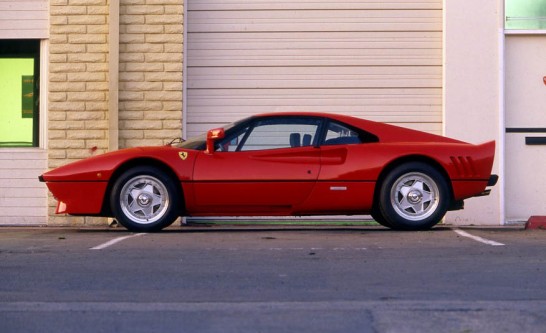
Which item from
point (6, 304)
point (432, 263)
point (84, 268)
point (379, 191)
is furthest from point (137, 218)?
point (6, 304)

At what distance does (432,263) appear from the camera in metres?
7.84

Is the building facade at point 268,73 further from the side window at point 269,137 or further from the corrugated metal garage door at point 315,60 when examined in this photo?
the side window at point 269,137

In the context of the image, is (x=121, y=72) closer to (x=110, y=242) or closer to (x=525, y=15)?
(x=110, y=242)

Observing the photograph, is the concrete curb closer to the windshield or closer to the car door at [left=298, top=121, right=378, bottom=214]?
the car door at [left=298, top=121, right=378, bottom=214]

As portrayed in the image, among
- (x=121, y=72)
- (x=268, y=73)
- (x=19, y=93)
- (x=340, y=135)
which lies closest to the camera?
(x=340, y=135)

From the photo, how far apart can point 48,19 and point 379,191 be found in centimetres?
539

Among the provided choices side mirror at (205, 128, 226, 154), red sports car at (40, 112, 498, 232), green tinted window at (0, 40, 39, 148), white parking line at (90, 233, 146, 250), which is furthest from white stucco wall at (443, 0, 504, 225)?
green tinted window at (0, 40, 39, 148)

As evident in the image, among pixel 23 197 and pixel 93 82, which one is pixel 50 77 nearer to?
pixel 93 82

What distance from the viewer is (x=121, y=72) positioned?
1355 centimetres

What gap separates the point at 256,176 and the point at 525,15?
506cm

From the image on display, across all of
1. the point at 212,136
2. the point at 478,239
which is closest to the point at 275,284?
the point at 478,239

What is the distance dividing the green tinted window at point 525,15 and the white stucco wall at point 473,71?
9.6 inches

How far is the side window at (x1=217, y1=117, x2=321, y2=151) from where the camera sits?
1067 centimetres

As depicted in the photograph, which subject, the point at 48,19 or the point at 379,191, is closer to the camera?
→ the point at 379,191
